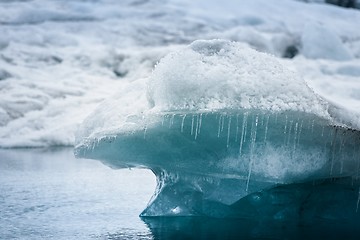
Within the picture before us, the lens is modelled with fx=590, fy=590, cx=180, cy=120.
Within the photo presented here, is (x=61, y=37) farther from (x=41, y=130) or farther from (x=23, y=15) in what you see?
(x=41, y=130)

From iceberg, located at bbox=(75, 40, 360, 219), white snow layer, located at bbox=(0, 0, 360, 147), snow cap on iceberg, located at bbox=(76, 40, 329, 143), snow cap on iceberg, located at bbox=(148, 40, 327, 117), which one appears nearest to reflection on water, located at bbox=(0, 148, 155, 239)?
iceberg, located at bbox=(75, 40, 360, 219)

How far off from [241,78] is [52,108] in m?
15.9

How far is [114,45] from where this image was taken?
2798cm

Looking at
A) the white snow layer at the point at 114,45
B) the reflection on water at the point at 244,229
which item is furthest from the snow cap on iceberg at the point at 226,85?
the white snow layer at the point at 114,45

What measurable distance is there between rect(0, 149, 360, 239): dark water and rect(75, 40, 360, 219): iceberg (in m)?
0.23

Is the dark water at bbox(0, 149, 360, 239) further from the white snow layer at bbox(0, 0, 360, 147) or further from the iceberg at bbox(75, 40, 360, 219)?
the white snow layer at bbox(0, 0, 360, 147)

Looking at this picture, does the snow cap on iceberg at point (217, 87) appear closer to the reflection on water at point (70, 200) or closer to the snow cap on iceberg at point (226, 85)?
the snow cap on iceberg at point (226, 85)

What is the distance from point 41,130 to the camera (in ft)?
61.6

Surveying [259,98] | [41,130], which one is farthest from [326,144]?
[41,130]

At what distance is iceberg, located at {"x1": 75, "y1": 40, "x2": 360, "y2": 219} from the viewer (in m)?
5.19

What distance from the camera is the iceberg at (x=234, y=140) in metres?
5.19

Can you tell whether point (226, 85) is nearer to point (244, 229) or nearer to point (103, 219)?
point (244, 229)

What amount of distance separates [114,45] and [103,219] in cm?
2248

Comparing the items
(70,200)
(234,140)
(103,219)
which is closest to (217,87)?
(234,140)
